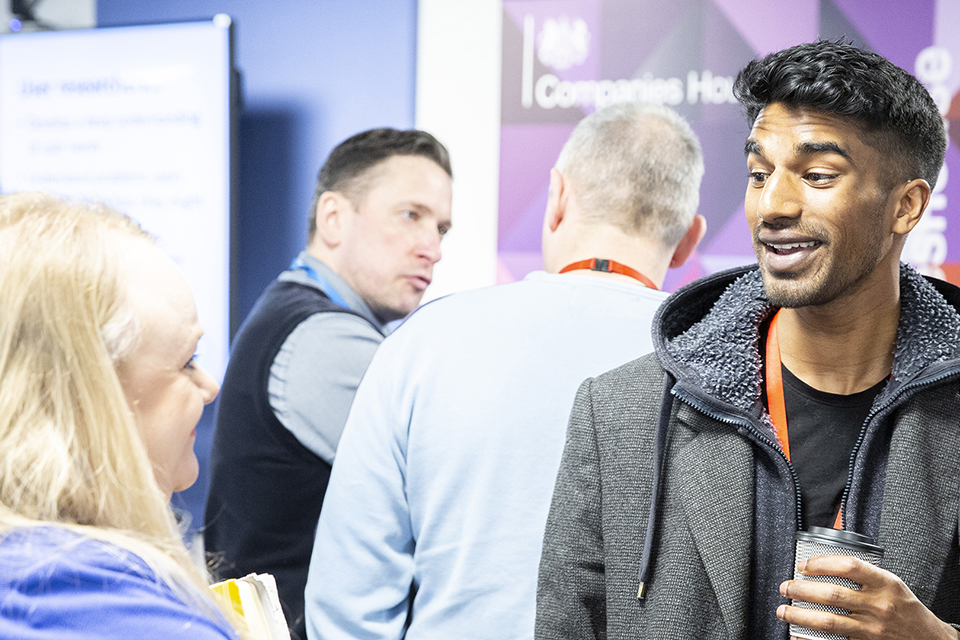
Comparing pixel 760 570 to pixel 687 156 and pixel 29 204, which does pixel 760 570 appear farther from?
pixel 29 204

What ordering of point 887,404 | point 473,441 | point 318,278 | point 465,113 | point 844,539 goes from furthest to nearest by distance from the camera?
point 465,113 < point 318,278 < point 473,441 < point 887,404 < point 844,539

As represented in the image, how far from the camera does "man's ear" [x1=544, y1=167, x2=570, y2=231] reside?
155cm

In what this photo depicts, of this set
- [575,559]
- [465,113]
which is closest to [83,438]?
[575,559]

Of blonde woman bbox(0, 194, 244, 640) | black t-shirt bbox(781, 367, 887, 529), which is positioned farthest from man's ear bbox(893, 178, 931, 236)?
blonde woman bbox(0, 194, 244, 640)

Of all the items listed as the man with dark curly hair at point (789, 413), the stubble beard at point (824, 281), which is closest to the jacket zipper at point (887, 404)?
the man with dark curly hair at point (789, 413)

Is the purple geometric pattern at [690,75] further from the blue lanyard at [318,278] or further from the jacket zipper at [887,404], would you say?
the jacket zipper at [887,404]

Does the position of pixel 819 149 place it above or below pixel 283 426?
above

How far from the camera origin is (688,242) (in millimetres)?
1630

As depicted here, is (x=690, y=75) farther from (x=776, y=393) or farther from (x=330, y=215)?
(x=776, y=393)

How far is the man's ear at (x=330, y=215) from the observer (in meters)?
2.29

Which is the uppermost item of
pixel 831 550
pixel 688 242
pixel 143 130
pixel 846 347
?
pixel 143 130

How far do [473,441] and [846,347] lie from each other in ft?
1.78

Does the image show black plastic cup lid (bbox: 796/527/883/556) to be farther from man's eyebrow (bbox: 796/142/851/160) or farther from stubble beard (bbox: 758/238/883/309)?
man's eyebrow (bbox: 796/142/851/160)

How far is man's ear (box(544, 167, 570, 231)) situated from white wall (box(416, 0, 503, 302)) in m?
1.21
